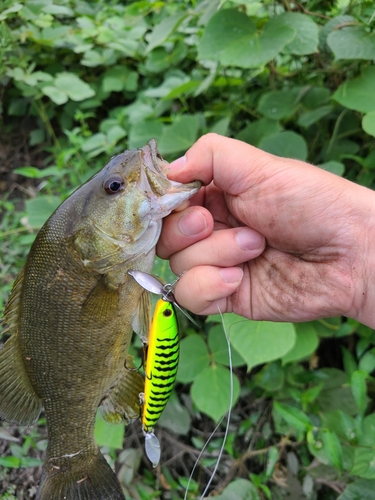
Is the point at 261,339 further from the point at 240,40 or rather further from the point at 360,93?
the point at 240,40

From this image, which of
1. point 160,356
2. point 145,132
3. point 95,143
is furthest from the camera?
point 95,143

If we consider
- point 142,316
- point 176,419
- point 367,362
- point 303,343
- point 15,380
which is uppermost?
point 142,316

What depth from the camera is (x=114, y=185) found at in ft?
4.20

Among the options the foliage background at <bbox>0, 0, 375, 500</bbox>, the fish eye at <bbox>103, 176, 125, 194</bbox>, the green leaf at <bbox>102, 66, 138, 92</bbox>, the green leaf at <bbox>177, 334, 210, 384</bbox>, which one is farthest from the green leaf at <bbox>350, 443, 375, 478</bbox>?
the green leaf at <bbox>102, 66, 138, 92</bbox>

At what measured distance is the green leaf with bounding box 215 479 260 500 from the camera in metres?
1.58

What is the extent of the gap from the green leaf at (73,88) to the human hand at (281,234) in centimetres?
191

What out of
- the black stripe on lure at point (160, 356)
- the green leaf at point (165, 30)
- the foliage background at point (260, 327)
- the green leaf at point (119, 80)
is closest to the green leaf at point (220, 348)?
the foliage background at point (260, 327)

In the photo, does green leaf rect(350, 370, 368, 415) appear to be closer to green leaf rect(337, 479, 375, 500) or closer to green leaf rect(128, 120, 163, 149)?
green leaf rect(337, 479, 375, 500)

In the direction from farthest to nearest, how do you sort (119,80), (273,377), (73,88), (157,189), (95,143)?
(119,80) → (73,88) → (95,143) → (273,377) → (157,189)

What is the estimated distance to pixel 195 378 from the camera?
1849 mm

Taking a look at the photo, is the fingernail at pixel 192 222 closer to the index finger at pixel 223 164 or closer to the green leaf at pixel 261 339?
the index finger at pixel 223 164

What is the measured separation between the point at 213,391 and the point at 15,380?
856 millimetres

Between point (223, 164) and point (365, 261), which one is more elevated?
point (223, 164)

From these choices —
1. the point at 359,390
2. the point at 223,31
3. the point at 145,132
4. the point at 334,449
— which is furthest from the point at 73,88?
the point at 334,449
